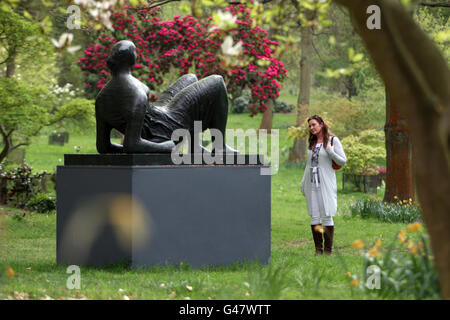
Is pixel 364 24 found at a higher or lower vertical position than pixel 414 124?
higher

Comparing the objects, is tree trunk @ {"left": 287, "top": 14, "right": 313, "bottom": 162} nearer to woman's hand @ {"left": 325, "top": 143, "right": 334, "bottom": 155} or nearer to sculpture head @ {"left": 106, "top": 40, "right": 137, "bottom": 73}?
woman's hand @ {"left": 325, "top": 143, "right": 334, "bottom": 155}

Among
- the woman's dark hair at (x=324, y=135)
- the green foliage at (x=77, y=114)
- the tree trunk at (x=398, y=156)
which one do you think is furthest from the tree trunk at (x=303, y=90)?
the woman's dark hair at (x=324, y=135)

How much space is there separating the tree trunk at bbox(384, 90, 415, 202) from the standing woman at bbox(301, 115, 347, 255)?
17.8 feet

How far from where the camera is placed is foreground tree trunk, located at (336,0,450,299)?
9.64 ft

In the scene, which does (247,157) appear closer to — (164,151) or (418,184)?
(164,151)

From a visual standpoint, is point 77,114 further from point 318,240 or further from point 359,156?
point 359,156

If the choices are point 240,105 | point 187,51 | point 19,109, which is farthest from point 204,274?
point 240,105

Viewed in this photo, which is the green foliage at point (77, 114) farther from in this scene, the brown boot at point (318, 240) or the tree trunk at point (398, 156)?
the brown boot at point (318, 240)

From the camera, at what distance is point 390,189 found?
42.2 ft

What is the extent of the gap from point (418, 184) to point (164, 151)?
3931 mm

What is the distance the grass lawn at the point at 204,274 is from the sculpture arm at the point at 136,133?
1.27 metres

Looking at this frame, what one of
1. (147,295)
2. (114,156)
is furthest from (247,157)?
(147,295)

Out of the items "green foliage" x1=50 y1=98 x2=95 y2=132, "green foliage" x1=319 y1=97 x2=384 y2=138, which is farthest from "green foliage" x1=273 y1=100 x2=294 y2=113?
"green foliage" x1=50 y1=98 x2=95 y2=132

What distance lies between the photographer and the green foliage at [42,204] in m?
13.0
